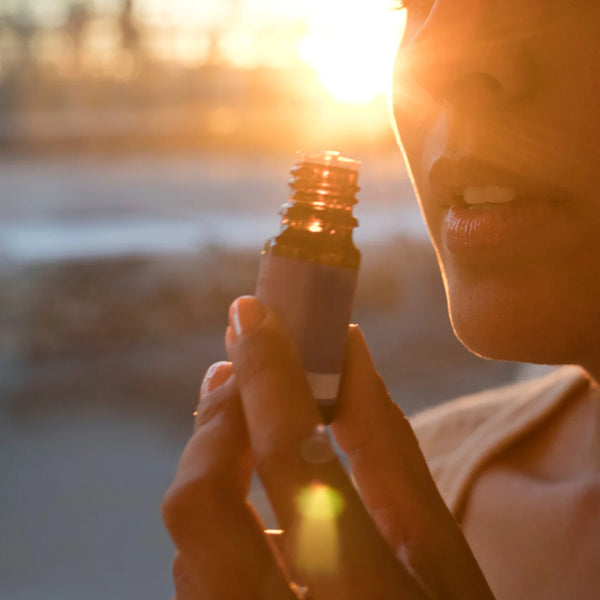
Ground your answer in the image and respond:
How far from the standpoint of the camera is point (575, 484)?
799 millimetres

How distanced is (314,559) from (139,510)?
1.44 m

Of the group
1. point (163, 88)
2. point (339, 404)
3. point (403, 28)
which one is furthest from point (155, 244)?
point (163, 88)

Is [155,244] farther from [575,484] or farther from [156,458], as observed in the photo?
[575,484]

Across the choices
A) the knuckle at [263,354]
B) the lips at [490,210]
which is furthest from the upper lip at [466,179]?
the knuckle at [263,354]

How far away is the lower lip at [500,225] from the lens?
61 centimetres

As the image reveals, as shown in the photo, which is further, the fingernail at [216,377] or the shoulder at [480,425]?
the shoulder at [480,425]

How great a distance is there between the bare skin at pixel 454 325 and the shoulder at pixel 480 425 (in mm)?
172

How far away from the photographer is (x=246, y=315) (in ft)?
1.77

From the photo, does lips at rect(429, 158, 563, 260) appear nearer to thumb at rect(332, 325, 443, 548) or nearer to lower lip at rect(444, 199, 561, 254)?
lower lip at rect(444, 199, 561, 254)

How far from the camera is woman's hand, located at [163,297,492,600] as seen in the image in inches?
19.4

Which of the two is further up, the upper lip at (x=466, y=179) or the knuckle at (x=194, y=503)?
the upper lip at (x=466, y=179)

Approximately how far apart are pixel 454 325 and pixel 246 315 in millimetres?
223

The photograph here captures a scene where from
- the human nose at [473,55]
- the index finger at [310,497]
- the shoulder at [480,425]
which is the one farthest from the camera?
the shoulder at [480,425]

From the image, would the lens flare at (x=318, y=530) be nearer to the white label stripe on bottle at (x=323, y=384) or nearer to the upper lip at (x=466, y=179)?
the white label stripe on bottle at (x=323, y=384)
